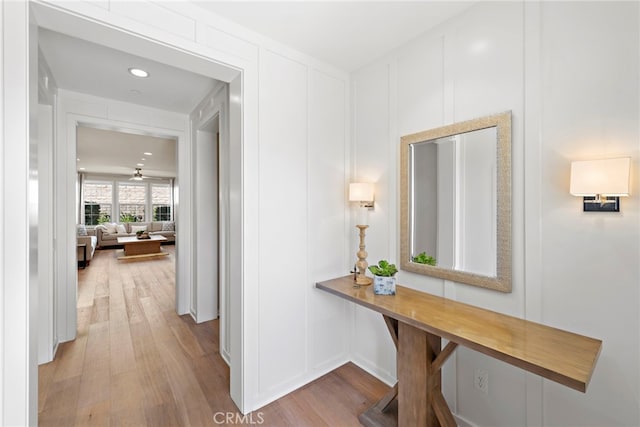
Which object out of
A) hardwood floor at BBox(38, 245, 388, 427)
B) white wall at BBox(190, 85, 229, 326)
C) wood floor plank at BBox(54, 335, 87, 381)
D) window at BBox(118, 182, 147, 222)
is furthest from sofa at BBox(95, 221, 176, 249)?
white wall at BBox(190, 85, 229, 326)

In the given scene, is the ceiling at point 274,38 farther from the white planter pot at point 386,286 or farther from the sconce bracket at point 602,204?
the white planter pot at point 386,286

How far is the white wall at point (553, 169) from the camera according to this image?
1.20 m

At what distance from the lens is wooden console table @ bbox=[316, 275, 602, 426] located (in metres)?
1.07

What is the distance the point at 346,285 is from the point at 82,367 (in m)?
2.41

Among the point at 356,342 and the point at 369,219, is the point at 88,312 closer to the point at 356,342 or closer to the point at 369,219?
the point at 356,342

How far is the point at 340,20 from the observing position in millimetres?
1812

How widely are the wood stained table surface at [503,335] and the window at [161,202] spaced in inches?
436

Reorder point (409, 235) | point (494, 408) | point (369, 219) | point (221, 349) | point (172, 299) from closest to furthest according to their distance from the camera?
1. point (494, 408)
2. point (409, 235)
3. point (369, 219)
4. point (221, 349)
5. point (172, 299)

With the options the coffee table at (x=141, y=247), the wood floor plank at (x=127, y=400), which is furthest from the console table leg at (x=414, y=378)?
the coffee table at (x=141, y=247)

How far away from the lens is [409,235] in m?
2.04

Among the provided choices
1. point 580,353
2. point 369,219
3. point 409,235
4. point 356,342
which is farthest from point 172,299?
point 580,353

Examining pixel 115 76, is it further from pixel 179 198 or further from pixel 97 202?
pixel 97 202

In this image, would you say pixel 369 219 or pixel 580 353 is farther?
pixel 369 219

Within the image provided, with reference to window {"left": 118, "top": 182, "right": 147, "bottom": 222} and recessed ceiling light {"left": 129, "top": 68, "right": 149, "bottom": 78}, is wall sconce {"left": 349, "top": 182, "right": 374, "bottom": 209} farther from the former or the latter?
window {"left": 118, "top": 182, "right": 147, "bottom": 222}
